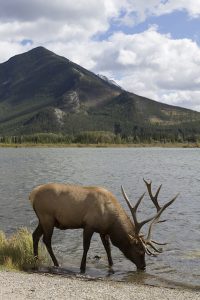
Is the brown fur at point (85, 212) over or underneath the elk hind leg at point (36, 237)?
over

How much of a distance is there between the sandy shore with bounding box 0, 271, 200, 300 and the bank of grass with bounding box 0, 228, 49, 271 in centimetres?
132

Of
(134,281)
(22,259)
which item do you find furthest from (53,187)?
(134,281)

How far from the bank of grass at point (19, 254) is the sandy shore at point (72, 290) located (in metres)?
1.32

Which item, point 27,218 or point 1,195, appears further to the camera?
point 1,195

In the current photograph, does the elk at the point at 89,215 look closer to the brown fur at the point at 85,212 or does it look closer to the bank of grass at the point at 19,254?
the brown fur at the point at 85,212

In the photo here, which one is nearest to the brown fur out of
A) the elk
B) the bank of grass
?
the elk

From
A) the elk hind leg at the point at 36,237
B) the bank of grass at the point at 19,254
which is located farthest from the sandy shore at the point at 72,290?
the elk hind leg at the point at 36,237

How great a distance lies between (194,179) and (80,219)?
128 ft

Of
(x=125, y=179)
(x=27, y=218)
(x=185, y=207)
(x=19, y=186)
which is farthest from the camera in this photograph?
(x=125, y=179)

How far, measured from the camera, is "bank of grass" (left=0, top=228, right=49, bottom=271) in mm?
14672

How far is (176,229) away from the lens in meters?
23.3

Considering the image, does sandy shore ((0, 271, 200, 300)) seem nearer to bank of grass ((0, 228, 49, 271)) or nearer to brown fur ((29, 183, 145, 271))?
bank of grass ((0, 228, 49, 271))

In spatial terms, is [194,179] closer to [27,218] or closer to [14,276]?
[27,218]

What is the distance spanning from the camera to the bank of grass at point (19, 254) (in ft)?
48.1
